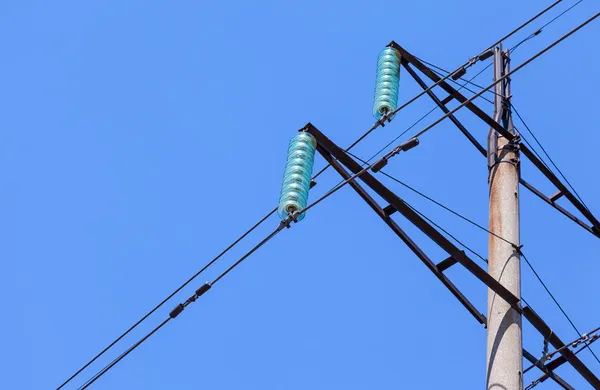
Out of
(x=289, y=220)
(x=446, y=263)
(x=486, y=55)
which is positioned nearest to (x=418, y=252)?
(x=446, y=263)

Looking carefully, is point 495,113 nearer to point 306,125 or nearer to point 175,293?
point 306,125

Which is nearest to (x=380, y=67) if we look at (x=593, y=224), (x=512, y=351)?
(x=593, y=224)

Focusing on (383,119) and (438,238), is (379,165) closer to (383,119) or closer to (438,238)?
(438,238)

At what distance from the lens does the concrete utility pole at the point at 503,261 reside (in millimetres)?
9156

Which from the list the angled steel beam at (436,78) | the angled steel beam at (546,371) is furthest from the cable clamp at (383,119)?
the angled steel beam at (546,371)

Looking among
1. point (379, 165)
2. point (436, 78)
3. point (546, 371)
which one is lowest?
point (546, 371)

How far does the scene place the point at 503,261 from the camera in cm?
997

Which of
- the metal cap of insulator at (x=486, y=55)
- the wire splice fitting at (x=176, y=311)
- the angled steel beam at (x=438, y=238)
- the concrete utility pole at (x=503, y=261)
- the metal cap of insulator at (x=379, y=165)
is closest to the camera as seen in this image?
the concrete utility pole at (x=503, y=261)

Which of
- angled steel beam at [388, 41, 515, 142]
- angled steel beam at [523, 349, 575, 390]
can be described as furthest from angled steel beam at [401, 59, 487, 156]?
angled steel beam at [523, 349, 575, 390]

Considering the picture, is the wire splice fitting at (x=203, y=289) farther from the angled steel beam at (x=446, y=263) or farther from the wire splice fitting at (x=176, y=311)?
the angled steel beam at (x=446, y=263)

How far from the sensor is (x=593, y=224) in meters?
12.4

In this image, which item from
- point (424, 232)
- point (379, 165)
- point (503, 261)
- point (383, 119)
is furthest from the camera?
point (383, 119)

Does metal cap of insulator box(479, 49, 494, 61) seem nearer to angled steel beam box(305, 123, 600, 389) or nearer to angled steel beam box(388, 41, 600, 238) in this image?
angled steel beam box(388, 41, 600, 238)

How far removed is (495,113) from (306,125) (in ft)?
10.6
